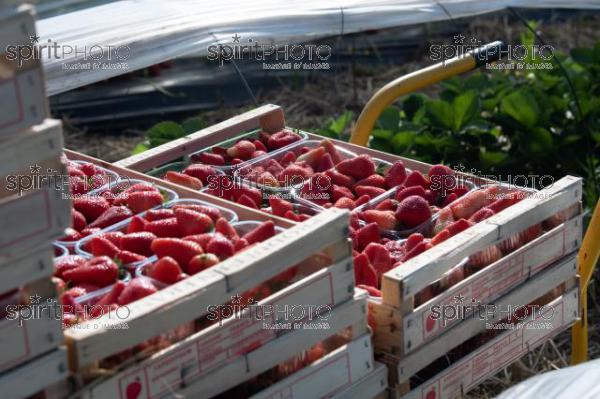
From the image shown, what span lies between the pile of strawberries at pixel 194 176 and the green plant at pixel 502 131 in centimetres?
103

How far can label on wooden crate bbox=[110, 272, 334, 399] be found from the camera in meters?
1.69

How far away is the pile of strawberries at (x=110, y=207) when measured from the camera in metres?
2.18

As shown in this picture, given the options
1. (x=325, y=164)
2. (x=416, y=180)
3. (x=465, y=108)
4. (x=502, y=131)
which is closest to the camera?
(x=416, y=180)

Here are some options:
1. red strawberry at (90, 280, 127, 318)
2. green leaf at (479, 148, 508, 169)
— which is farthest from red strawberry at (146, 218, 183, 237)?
green leaf at (479, 148, 508, 169)

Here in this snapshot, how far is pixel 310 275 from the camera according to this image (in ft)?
6.29

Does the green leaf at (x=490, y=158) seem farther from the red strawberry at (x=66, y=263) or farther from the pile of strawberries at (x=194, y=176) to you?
the red strawberry at (x=66, y=263)

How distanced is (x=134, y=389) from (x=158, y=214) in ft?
1.73

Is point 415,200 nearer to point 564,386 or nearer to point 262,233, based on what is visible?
point 262,233

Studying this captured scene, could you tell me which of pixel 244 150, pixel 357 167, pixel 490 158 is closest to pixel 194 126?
pixel 244 150

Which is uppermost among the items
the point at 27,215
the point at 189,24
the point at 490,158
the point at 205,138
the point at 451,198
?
the point at 189,24

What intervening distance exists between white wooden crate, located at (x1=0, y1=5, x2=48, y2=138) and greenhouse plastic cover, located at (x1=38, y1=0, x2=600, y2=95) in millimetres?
1112

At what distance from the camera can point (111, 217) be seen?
2.19 meters

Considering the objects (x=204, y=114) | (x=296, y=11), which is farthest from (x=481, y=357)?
(x=204, y=114)

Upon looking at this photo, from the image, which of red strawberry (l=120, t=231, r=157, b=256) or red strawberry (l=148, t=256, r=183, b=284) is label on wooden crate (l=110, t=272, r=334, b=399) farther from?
red strawberry (l=120, t=231, r=157, b=256)
